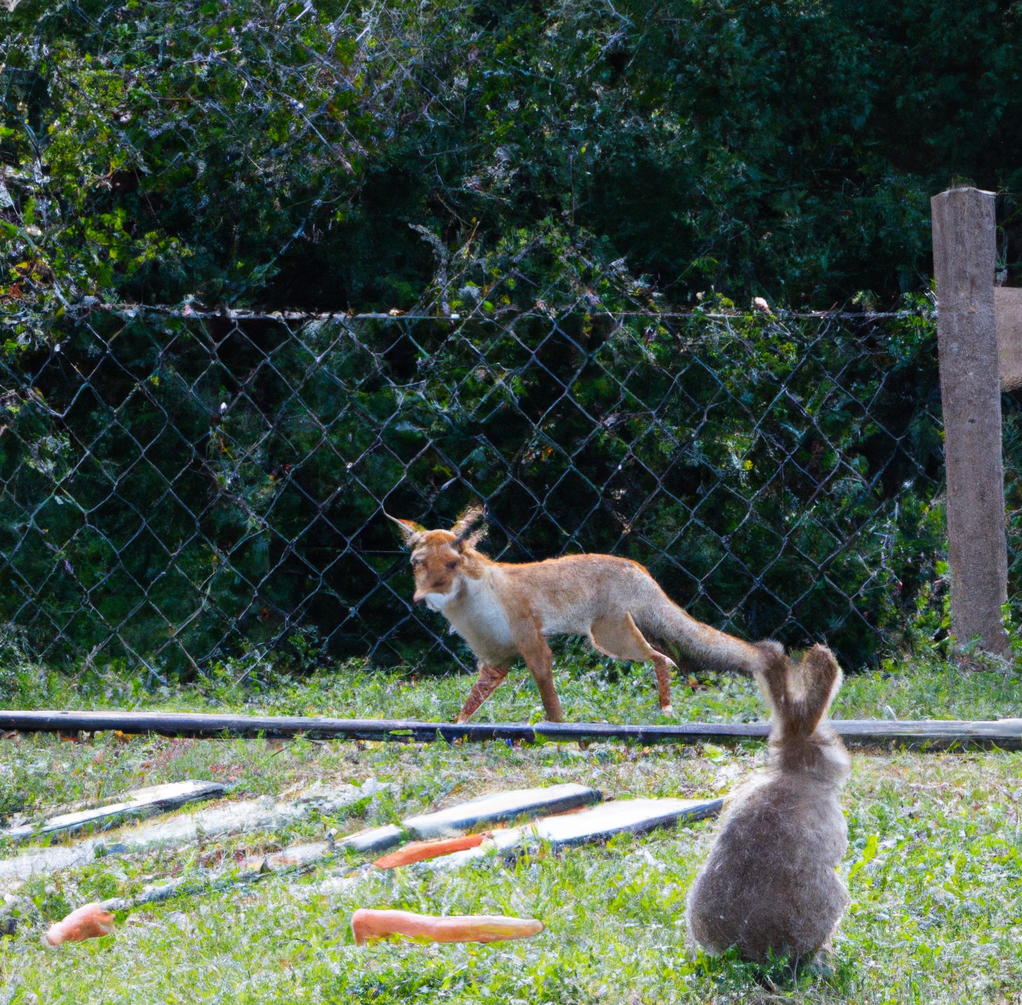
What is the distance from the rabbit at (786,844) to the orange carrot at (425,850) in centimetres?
90

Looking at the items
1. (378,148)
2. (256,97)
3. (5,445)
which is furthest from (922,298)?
(5,445)

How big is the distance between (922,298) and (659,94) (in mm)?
2328

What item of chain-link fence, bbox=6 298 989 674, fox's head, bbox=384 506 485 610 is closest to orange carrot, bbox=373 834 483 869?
fox's head, bbox=384 506 485 610

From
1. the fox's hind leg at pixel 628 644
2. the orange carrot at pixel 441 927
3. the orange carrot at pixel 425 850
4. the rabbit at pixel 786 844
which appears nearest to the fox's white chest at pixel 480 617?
the fox's hind leg at pixel 628 644

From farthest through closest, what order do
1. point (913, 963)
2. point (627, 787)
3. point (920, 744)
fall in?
point (920, 744) < point (627, 787) < point (913, 963)

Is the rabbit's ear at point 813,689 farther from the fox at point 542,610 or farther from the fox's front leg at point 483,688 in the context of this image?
the fox's front leg at point 483,688

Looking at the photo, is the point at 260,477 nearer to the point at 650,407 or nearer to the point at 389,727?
the point at 650,407

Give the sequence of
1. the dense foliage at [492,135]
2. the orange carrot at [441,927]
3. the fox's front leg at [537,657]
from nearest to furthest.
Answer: the orange carrot at [441,927]
the fox's front leg at [537,657]
the dense foliage at [492,135]

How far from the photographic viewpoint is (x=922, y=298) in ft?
19.4

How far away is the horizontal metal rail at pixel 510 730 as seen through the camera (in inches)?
158

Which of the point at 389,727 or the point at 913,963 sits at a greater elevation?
the point at 913,963

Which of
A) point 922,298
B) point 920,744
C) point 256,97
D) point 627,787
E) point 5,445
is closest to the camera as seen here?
point 627,787

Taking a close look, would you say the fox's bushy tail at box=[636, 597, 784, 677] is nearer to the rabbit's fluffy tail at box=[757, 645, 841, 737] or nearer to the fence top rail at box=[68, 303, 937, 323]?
the fence top rail at box=[68, 303, 937, 323]

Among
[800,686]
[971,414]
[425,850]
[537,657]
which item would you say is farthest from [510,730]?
[971,414]
